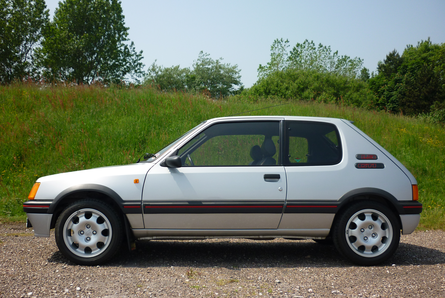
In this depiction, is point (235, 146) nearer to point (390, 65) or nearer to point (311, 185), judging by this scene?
point (311, 185)

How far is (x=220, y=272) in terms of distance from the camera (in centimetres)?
416

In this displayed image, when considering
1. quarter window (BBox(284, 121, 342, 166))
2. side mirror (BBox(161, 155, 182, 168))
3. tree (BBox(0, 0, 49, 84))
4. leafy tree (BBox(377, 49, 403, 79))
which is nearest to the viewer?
side mirror (BBox(161, 155, 182, 168))

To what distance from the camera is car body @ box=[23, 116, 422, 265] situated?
4.35 metres

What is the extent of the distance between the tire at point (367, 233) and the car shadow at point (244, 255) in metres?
0.22

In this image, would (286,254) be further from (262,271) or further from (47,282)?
(47,282)

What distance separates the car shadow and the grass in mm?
3414

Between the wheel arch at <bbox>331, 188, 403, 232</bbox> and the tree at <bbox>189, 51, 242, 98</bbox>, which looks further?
the tree at <bbox>189, 51, 242, 98</bbox>

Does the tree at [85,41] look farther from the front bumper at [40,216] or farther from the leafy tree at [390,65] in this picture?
the leafy tree at [390,65]

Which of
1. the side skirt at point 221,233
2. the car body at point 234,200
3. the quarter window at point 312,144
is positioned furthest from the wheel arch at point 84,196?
the quarter window at point 312,144

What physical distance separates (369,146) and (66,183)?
12.9ft

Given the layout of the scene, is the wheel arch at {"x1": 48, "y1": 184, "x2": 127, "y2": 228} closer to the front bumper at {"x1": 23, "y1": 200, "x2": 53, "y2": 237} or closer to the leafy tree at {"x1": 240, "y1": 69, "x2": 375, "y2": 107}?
the front bumper at {"x1": 23, "y1": 200, "x2": 53, "y2": 237}

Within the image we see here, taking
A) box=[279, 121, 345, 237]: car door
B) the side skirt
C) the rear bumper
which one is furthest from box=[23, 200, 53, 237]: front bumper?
the rear bumper

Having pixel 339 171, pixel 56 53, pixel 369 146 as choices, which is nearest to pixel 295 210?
pixel 339 171

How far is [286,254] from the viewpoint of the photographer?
5.12 meters
